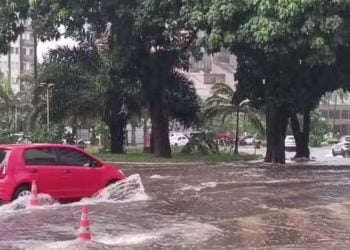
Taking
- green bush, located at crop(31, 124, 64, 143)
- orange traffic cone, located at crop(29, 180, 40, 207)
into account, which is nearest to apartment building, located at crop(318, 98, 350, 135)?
green bush, located at crop(31, 124, 64, 143)

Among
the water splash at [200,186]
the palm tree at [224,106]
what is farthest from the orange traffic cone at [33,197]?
the palm tree at [224,106]

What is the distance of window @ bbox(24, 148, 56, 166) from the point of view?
49.0 ft

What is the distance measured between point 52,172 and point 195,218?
11.9 feet

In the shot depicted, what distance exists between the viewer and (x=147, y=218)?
44.3ft

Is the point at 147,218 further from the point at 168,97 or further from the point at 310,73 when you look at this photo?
the point at 168,97

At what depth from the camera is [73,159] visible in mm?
15727

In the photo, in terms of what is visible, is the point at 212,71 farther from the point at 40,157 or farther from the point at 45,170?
the point at 45,170

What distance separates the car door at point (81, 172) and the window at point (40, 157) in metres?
0.19

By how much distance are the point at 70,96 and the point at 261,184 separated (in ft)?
61.7

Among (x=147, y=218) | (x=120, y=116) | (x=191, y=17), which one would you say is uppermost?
(x=191, y=17)

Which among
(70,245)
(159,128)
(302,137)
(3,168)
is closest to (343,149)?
(302,137)

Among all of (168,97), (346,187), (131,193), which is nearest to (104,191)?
(131,193)

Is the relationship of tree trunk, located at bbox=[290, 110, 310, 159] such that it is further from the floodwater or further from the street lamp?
the floodwater

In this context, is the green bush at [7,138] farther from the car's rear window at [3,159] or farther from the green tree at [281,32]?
the car's rear window at [3,159]
